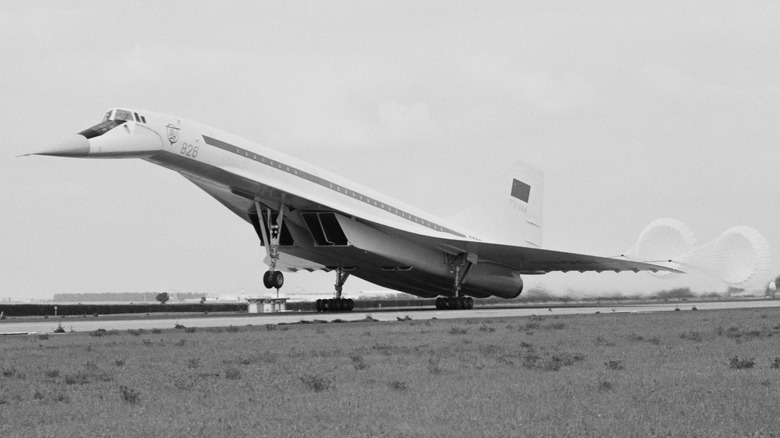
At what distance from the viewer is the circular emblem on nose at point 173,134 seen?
1024 inches

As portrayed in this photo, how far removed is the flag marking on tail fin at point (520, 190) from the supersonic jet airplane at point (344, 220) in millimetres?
58

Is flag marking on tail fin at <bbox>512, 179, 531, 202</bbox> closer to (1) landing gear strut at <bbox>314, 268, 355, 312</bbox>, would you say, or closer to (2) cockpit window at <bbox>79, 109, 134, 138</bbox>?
(1) landing gear strut at <bbox>314, 268, 355, 312</bbox>

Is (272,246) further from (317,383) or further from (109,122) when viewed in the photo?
(317,383)

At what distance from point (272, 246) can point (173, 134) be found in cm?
520

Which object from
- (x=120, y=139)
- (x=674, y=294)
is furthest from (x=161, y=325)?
(x=674, y=294)

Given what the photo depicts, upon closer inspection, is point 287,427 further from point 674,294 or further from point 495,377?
point 674,294

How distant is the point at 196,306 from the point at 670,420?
141 feet

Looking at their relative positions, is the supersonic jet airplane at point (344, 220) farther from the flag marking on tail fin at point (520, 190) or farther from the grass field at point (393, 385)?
the grass field at point (393, 385)

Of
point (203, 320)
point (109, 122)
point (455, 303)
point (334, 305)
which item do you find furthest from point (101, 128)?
point (455, 303)

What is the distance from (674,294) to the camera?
43406mm

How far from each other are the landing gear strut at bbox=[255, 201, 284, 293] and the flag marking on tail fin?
48.2 ft

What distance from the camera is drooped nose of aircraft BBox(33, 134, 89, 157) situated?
24.2m

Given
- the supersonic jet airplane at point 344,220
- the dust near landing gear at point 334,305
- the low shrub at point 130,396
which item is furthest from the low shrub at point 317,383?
Result: the dust near landing gear at point 334,305

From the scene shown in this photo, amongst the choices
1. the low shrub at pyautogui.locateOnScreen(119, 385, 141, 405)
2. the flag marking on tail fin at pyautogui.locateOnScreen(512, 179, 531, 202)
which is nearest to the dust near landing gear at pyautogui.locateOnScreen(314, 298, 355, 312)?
the flag marking on tail fin at pyautogui.locateOnScreen(512, 179, 531, 202)
